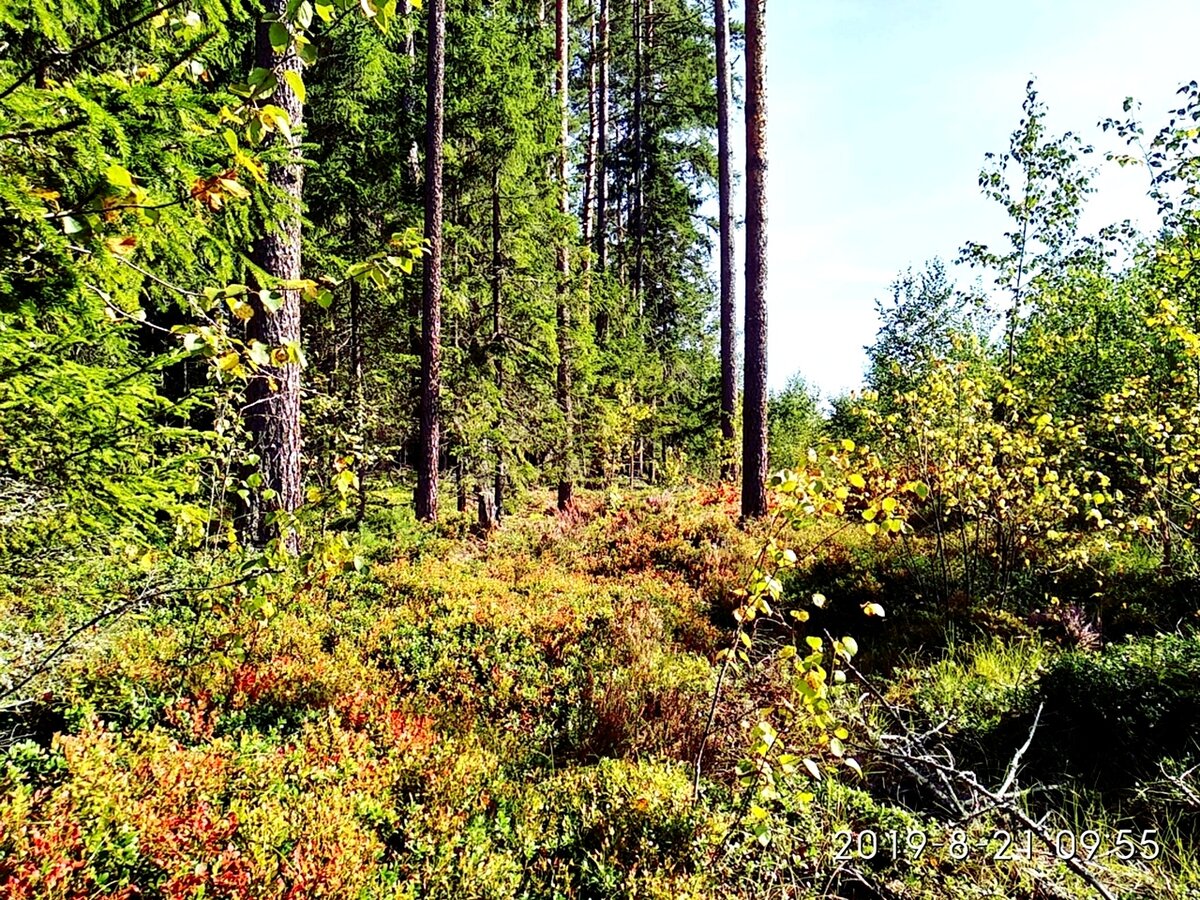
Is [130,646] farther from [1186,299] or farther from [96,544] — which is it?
[1186,299]

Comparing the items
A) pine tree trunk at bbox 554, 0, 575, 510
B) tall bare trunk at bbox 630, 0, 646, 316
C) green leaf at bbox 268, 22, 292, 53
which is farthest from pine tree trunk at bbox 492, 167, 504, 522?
green leaf at bbox 268, 22, 292, 53

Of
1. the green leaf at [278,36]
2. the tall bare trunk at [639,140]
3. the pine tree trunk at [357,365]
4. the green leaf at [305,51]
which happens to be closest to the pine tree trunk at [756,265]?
the pine tree trunk at [357,365]

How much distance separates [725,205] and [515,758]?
10.3m

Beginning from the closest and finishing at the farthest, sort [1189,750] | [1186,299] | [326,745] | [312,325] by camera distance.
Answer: [326,745]
[1189,750]
[1186,299]
[312,325]

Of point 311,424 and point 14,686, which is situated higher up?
point 311,424

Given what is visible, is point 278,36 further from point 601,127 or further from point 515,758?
point 601,127

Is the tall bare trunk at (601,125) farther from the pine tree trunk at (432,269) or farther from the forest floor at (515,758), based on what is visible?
the forest floor at (515,758)

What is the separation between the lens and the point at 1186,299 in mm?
6680

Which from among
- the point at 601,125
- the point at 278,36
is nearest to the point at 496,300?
the point at 601,125

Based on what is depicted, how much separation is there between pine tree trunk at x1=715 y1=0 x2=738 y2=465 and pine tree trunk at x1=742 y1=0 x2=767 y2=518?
5.08 feet

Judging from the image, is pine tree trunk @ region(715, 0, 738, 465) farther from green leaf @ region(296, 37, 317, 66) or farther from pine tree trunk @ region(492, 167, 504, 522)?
green leaf @ region(296, 37, 317, 66)

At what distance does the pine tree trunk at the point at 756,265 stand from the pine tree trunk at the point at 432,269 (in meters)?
4.51

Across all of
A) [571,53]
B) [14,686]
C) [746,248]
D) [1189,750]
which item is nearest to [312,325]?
[746,248]

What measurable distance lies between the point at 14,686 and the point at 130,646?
3.72 ft
